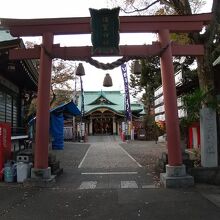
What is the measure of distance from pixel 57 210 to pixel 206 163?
5.59m

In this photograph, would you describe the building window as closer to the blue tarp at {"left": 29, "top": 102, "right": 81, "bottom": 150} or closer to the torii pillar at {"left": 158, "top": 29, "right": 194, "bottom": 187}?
the blue tarp at {"left": 29, "top": 102, "right": 81, "bottom": 150}

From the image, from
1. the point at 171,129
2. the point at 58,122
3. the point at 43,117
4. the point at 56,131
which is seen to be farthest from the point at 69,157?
the point at 171,129

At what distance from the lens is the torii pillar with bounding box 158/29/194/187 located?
1127 cm

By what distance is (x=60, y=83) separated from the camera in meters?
40.2

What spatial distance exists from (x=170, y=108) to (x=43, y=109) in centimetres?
398

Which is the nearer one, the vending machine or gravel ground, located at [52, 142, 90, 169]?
the vending machine

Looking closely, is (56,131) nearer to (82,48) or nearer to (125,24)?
(82,48)

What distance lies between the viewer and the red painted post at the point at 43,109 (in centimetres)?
1187

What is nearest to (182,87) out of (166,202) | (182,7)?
(182,7)

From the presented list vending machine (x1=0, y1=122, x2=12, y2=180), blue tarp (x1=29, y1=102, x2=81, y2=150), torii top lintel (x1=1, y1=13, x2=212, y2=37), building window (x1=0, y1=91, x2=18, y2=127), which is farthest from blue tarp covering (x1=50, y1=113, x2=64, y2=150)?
torii top lintel (x1=1, y1=13, x2=212, y2=37)

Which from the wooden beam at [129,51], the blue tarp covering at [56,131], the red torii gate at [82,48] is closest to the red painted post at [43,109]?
the red torii gate at [82,48]

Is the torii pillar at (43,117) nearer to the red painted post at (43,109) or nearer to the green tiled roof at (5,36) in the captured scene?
the red painted post at (43,109)

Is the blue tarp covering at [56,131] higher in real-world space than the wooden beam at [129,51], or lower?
lower

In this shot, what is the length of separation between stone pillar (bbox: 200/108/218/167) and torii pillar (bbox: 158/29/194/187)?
35.6 inches
